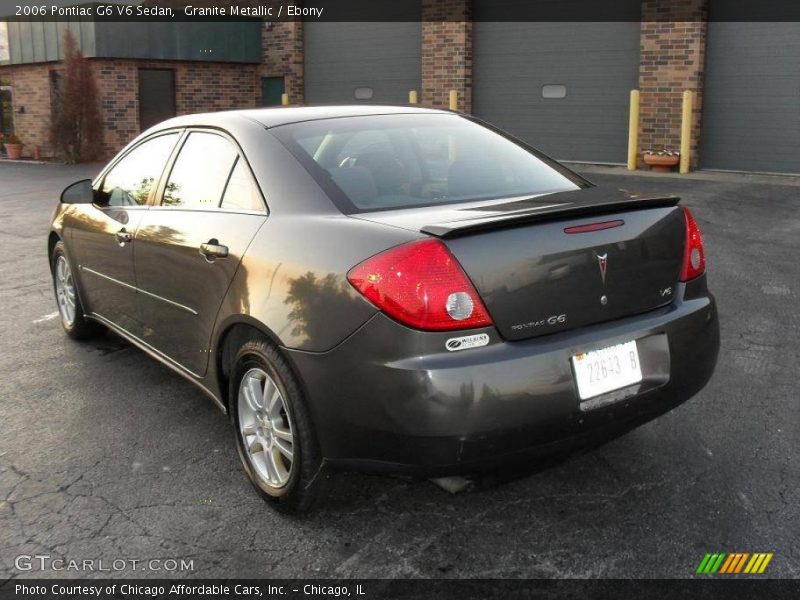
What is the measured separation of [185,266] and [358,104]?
1.21m

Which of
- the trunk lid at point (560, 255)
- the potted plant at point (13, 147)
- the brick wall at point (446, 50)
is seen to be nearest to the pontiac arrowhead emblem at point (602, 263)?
the trunk lid at point (560, 255)

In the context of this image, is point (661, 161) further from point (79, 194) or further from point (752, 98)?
point (79, 194)

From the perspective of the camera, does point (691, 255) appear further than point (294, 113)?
No

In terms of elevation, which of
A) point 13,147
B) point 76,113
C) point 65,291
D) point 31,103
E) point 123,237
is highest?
point 31,103

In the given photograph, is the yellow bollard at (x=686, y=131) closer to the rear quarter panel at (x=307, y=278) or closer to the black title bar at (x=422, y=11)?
the black title bar at (x=422, y=11)

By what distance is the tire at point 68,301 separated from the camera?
17.7 feet

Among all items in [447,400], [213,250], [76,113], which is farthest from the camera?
[76,113]

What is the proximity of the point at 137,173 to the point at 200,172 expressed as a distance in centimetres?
87

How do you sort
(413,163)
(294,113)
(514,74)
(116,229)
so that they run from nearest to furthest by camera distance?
(413,163) → (294,113) → (116,229) → (514,74)

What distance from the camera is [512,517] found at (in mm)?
3164

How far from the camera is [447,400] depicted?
2.63 meters

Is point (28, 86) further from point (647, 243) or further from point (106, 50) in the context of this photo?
point (647, 243)

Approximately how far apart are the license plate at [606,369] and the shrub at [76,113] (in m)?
21.3

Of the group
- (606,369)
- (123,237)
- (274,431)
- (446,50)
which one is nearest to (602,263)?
(606,369)
